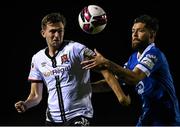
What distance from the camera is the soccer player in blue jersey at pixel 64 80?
430cm

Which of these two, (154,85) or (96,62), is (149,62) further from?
(96,62)

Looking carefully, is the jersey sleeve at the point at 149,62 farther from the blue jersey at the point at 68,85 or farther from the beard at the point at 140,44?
the blue jersey at the point at 68,85

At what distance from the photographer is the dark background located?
32.2 ft

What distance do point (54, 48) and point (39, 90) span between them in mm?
446

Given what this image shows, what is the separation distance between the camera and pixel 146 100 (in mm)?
4488

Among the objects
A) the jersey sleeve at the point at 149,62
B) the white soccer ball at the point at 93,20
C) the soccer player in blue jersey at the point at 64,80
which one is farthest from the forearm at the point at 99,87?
the jersey sleeve at the point at 149,62

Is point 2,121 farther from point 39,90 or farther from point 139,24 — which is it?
point 139,24

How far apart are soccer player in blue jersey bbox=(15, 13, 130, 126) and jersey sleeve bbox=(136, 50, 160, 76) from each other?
16.7 inches

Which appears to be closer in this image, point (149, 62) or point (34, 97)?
point (149, 62)

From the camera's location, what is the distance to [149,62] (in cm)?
418

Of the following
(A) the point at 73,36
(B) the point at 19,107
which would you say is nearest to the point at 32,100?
(B) the point at 19,107

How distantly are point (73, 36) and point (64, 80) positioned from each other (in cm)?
566

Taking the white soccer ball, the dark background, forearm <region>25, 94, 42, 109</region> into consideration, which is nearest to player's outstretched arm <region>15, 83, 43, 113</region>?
forearm <region>25, 94, 42, 109</region>

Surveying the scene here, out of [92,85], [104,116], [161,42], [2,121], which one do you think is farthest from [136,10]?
[92,85]
